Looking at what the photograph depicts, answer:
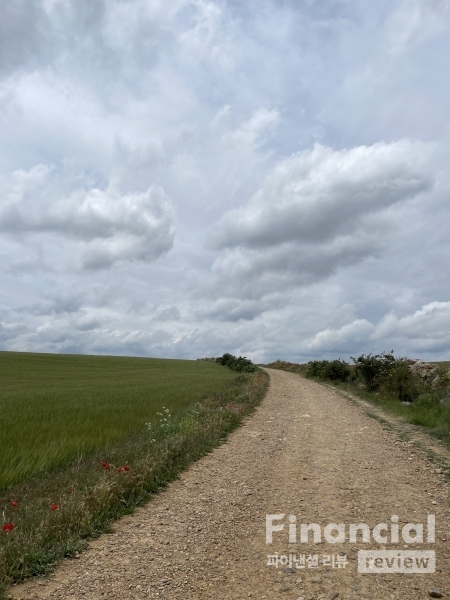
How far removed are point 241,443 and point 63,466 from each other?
15.2 feet

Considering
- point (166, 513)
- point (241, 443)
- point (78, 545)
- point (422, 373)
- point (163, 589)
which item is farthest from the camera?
point (422, 373)

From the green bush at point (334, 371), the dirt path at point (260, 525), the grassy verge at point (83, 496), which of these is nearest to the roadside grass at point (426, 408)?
the dirt path at point (260, 525)

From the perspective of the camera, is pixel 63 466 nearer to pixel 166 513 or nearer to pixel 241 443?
pixel 166 513

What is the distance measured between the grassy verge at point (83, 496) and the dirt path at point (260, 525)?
0.24 metres

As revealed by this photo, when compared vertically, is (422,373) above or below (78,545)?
above

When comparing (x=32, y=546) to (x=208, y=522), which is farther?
(x=208, y=522)

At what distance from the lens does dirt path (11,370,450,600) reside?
4.33 meters

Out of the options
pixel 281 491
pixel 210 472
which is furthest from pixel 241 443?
pixel 281 491

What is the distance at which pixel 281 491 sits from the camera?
287 inches

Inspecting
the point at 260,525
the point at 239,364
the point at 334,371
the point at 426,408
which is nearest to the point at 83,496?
the point at 260,525

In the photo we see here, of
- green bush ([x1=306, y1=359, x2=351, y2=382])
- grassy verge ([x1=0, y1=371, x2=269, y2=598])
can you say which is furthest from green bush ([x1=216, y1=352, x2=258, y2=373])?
grassy verge ([x1=0, y1=371, x2=269, y2=598])

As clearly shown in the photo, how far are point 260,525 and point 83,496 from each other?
2.72m

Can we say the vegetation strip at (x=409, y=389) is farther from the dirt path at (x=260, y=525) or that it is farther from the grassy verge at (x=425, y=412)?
the dirt path at (x=260, y=525)

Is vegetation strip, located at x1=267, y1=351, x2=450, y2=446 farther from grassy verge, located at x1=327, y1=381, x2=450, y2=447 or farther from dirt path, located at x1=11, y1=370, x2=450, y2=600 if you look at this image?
dirt path, located at x1=11, y1=370, x2=450, y2=600
